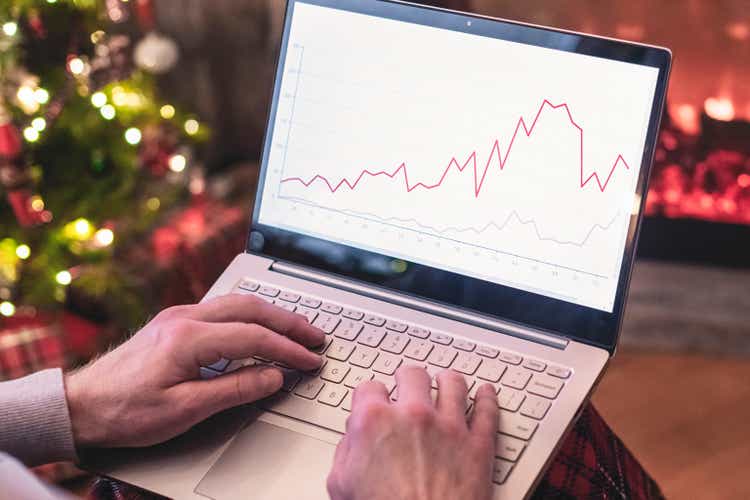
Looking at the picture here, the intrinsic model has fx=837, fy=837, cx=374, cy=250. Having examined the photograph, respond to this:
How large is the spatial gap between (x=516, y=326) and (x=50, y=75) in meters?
1.05

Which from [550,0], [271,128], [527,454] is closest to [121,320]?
[271,128]

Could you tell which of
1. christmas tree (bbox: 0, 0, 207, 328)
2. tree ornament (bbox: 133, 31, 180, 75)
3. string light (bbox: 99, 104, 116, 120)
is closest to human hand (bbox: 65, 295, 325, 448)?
christmas tree (bbox: 0, 0, 207, 328)

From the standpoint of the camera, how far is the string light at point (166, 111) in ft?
5.51

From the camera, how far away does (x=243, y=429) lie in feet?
2.42

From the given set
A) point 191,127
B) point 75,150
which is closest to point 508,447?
point 75,150

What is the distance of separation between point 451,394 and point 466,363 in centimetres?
9

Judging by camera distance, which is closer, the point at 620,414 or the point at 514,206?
the point at 514,206

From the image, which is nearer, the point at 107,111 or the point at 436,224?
the point at 436,224

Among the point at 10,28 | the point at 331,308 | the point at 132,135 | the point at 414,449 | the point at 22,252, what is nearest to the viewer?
the point at 414,449

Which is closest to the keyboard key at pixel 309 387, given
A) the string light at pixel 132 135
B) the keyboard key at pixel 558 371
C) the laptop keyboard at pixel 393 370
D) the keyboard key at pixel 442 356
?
the laptop keyboard at pixel 393 370

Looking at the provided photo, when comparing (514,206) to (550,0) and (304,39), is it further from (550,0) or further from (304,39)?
(550,0)

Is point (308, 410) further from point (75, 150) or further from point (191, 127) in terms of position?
point (191, 127)

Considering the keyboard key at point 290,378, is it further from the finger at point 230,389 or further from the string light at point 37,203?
the string light at point 37,203

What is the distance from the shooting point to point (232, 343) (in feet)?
2.32
